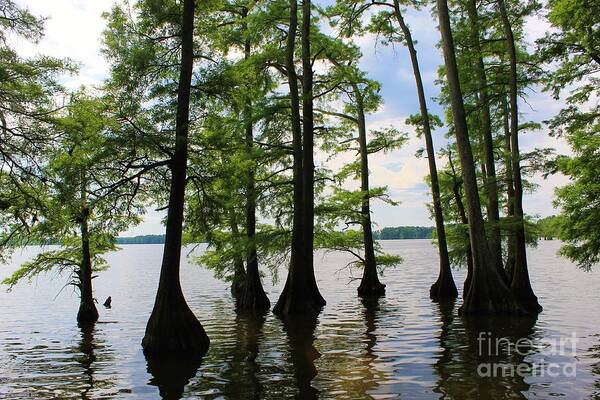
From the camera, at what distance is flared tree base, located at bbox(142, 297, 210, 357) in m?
12.1

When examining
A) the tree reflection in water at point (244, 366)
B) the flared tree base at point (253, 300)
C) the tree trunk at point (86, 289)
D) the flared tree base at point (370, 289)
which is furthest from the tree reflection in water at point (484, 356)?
the tree trunk at point (86, 289)

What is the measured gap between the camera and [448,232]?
2661 cm

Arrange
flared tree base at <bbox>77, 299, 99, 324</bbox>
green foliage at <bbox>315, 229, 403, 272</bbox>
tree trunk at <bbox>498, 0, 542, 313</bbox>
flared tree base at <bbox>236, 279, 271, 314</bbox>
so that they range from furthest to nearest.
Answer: green foliage at <bbox>315, 229, 403, 272</bbox>, flared tree base at <bbox>236, 279, 271, 314</bbox>, flared tree base at <bbox>77, 299, 99, 324</bbox>, tree trunk at <bbox>498, 0, 542, 313</bbox>

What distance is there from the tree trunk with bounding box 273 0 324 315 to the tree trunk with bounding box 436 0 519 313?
6.23 m

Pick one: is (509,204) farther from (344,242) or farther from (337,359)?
(337,359)

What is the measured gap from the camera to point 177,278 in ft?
42.3

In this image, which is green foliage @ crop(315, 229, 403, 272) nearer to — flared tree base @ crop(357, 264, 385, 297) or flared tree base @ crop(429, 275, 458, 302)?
flared tree base @ crop(357, 264, 385, 297)

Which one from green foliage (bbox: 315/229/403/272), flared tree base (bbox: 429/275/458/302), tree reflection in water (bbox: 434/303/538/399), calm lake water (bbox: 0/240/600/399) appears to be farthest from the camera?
green foliage (bbox: 315/229/403/272)

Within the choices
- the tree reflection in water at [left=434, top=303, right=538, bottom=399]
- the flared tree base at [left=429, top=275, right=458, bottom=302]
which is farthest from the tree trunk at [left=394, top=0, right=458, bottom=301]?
the tree reflection in water at [left=434, top=303, right=538, bottom=399]

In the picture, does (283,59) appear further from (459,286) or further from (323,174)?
(459,286)

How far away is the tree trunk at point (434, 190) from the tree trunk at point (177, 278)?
44.2 feet

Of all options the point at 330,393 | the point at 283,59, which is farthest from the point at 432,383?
the point at 283,59

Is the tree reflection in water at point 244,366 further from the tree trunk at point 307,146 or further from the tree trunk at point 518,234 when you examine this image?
the tree trunk at point 518,234

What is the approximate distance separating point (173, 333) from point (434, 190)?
1579 centimetres
